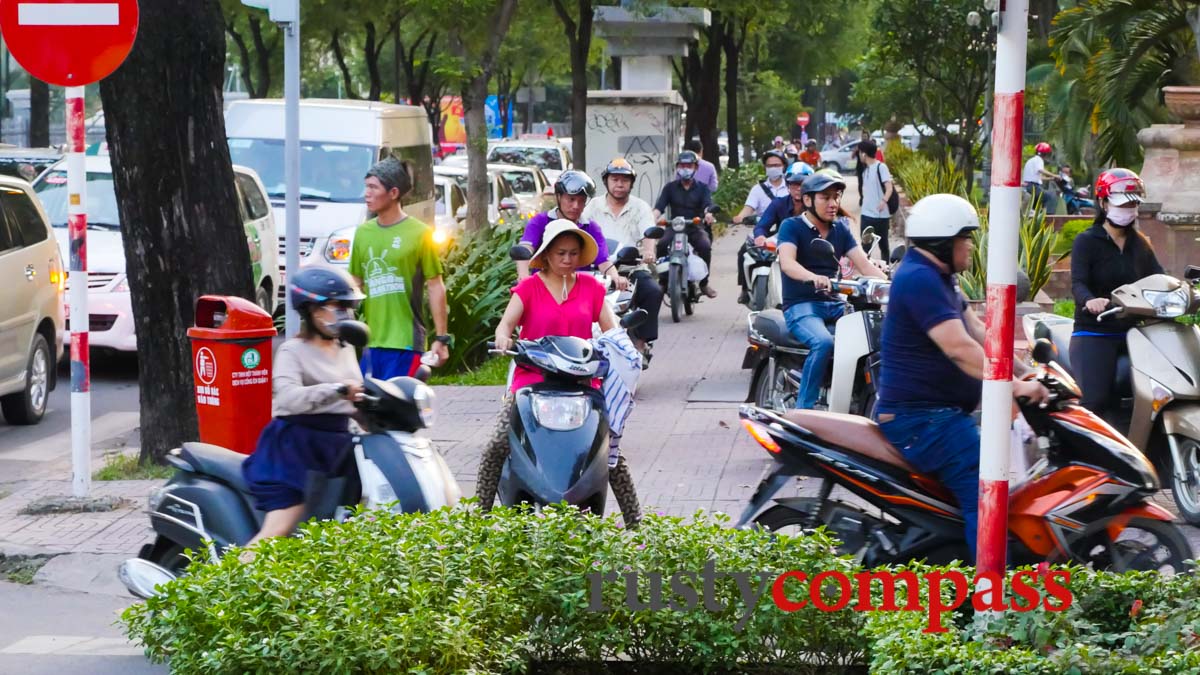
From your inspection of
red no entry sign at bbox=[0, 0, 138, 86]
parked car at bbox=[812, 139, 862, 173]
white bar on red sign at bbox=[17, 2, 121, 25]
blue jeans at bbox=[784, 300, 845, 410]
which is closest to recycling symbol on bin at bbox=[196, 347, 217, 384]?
red no entry sign at bbox=[0, 0, 138, 86]

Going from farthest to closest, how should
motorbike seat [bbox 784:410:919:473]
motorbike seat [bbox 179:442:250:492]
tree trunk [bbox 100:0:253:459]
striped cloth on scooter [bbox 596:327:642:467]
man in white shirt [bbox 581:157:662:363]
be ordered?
man in white shirt [bbox 581:157:662:363] → tree trunk [bbox 100:0:253:459] → striped cloth on scooter [bbox 596:327:642:467] → motorbike seat [bbox 179:442:250:492] → motorbike seat [bbox 784:410:919:473]

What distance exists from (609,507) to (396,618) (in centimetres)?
422

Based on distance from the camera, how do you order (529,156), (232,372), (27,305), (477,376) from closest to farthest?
(232,372) → (27,305) → (477,376) → (529,156)

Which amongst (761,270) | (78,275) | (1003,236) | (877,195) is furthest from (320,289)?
(877,195)

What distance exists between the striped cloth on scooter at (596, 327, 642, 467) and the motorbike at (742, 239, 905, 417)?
2.15 metres

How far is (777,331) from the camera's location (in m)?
9.80

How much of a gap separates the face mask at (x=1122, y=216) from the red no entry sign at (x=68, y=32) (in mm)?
5012

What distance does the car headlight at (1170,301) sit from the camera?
7.82 metres

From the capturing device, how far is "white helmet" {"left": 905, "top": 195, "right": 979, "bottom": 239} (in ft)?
19.2

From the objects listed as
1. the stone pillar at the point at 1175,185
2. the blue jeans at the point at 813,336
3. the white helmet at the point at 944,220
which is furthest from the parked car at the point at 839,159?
the white helmet at the point at 944,220

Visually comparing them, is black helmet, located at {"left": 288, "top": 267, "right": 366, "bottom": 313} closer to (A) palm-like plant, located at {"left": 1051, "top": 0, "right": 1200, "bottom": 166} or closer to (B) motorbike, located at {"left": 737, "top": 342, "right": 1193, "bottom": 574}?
(B) motorbike, located at {"left": 737, "top": 342, "right": 1193, "bottom": 574}

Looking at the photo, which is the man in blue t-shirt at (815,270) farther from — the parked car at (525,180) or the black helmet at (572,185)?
the parked car at (525,180)

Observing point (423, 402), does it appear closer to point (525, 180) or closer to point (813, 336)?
point (813, 336)

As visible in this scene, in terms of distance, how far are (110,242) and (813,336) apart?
7.67 metres
